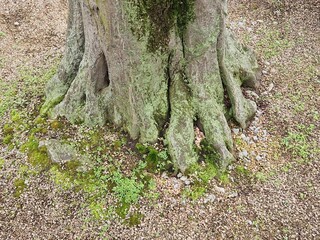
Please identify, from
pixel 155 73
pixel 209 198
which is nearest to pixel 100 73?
pixel 155 73

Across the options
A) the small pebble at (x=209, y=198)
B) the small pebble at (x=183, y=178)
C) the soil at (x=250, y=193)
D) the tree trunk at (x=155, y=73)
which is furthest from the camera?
the small pebble at (x=183, y=178)

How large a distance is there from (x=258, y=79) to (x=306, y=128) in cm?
99

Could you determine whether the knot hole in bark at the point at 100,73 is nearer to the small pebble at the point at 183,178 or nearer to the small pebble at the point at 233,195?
the small pebble at the point at 183,178

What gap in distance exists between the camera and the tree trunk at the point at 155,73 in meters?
3.28

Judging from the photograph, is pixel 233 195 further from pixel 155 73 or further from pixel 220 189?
pixel 155 73

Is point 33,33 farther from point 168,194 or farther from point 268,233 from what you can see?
point 268,233

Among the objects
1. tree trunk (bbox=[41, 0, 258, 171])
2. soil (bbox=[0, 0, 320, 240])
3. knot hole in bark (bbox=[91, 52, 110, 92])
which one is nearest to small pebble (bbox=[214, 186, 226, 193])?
soil (bbox=[0, 0, 320, 240])

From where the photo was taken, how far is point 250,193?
3742 millimetres

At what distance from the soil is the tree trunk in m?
0.33

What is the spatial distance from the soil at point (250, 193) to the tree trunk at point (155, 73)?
0.33m

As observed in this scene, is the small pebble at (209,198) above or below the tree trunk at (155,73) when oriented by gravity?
below

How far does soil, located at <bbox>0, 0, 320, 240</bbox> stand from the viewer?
11.4ft

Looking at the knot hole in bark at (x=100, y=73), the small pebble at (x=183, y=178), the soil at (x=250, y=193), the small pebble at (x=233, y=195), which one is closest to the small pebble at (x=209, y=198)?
the soil at (x=250, y=193)

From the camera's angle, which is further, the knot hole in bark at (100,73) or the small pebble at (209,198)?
the knot hole in bark at (100,73)
